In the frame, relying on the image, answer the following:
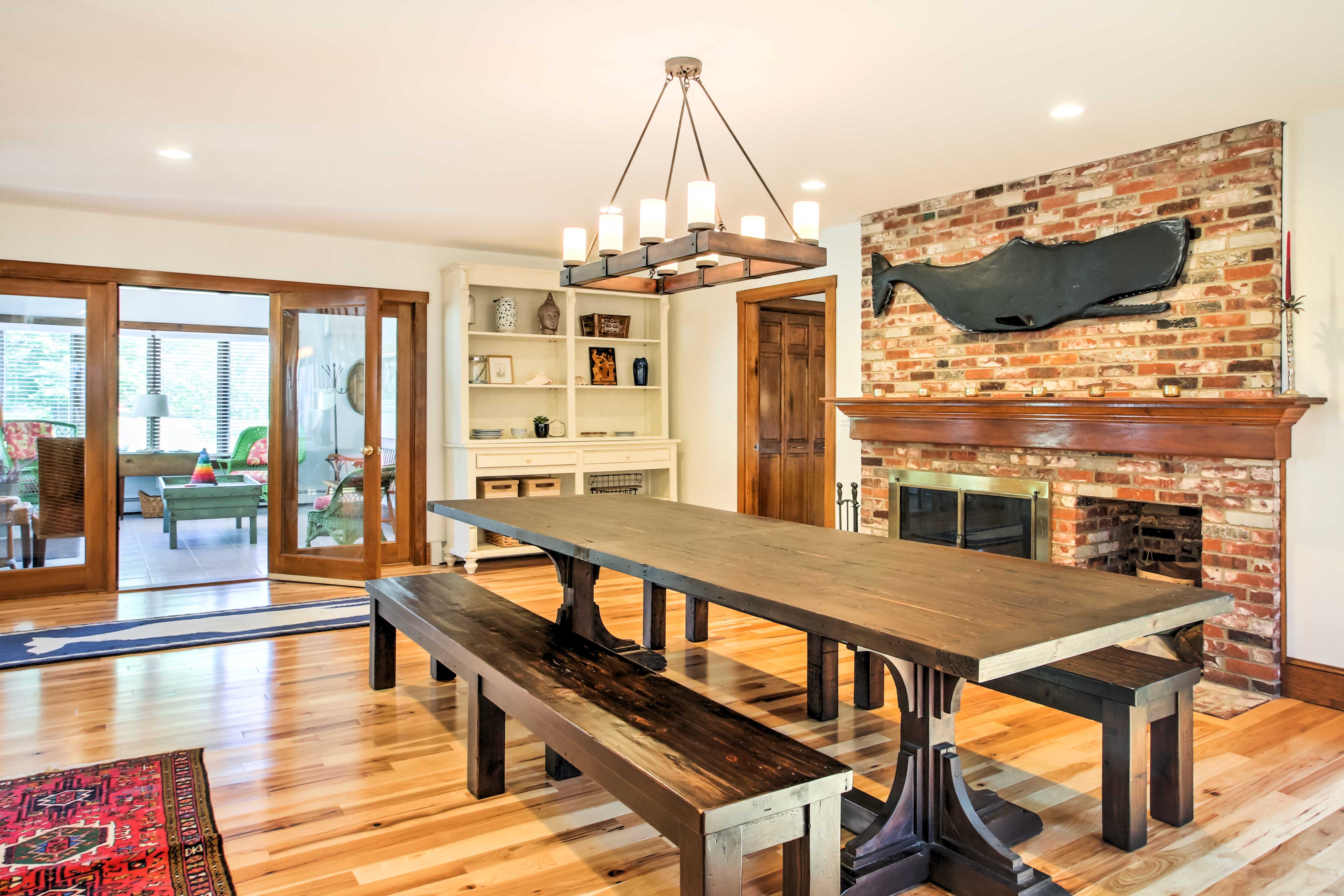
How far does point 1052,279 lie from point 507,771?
337 centimetres

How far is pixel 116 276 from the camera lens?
17.5ft

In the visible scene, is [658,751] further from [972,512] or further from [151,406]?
[151,406]

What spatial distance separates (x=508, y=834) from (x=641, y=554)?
849 millimetres

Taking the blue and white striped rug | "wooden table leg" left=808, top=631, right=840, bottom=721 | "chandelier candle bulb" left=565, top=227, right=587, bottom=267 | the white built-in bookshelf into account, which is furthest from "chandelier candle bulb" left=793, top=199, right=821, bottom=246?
the blue and white striped rug

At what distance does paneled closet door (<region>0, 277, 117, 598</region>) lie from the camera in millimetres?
5172

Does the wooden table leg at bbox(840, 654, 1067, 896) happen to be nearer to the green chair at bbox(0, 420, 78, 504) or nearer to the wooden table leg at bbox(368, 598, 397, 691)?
the wooden table leg at bbox(368, 598, 397, 691)

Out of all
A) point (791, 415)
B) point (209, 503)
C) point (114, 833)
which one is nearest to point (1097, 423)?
point (791, 415)

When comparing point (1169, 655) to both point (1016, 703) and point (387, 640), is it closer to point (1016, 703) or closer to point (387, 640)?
point (1016, 703)

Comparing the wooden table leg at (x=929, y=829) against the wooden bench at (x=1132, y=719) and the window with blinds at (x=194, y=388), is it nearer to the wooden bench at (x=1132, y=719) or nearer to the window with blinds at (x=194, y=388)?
the wooden bench at (x=1132, y=719)

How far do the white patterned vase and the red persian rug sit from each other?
4126 mm

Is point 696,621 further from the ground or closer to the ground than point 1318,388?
closer to the ground

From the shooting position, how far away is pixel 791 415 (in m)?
6.92

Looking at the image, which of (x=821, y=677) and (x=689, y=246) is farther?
(x=821, y=677)

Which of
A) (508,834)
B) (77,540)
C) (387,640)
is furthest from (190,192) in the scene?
(508,834)
